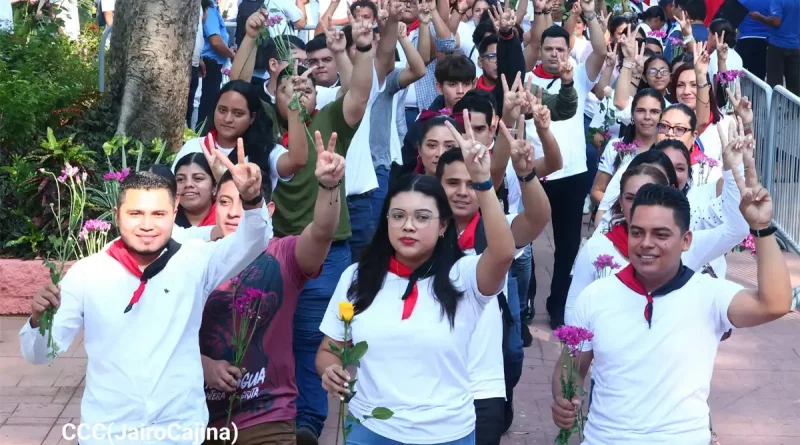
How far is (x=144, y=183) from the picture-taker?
4.37 metres

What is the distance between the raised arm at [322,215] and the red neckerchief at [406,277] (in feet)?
1.10

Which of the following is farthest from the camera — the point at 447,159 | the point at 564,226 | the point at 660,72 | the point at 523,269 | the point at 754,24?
the point at 754,24

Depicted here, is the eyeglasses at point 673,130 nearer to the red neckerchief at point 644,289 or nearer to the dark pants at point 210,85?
the red neckerchief at point 644,289

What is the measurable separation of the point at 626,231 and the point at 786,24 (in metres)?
8.62

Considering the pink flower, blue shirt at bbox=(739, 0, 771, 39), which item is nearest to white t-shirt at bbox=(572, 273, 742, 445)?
the pink flower

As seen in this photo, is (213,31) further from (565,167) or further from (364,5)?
(565,167)

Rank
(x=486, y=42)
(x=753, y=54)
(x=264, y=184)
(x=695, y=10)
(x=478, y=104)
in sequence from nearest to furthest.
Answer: (x=264, y=184) < (x=478, y=104) < (x=486, y=42) < (x=695, y=10) < (x=753, y=54)

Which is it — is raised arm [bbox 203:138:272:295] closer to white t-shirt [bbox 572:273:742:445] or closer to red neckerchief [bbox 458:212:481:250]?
red neckerchief [bbox 458:212:481:250]

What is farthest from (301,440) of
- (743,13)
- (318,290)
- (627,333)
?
(743,13)

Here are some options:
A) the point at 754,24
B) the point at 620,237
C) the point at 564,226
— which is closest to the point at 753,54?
the point at 754,24

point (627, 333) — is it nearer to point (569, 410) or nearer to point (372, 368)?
point (569, 410)

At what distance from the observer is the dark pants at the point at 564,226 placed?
813 cm

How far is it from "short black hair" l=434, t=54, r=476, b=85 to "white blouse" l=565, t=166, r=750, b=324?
97.0 inches

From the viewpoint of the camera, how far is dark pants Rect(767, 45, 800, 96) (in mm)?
12930
